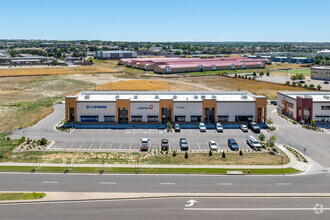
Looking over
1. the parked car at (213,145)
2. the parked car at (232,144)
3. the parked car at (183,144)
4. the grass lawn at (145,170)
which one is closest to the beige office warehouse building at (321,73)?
the parked car at (232,144)

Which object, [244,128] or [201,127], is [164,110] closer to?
[201,127]

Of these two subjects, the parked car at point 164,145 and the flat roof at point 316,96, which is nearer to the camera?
the parked car at point 164,145

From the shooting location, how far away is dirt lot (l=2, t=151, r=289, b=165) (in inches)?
1768

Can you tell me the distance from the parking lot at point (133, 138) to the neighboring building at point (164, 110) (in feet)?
16.4

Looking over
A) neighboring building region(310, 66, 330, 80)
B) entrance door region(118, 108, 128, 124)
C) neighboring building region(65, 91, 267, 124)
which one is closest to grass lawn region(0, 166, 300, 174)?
neighboring building region(65, 91, 267, 124)

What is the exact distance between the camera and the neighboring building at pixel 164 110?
67625 mm

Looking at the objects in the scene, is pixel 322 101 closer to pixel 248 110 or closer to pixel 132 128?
pixel 248 110

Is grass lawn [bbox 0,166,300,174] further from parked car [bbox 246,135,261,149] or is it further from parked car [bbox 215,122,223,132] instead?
parked car [bbox 215,122,223,132]

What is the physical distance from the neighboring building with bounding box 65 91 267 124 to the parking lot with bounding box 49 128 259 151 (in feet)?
16.4

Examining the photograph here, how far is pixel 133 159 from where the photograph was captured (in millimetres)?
46250

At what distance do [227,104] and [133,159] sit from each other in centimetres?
3010

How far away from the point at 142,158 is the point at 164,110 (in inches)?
907

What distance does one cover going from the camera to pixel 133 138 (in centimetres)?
5750

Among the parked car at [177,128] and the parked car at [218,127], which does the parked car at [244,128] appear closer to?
the parked car at [218,127]
